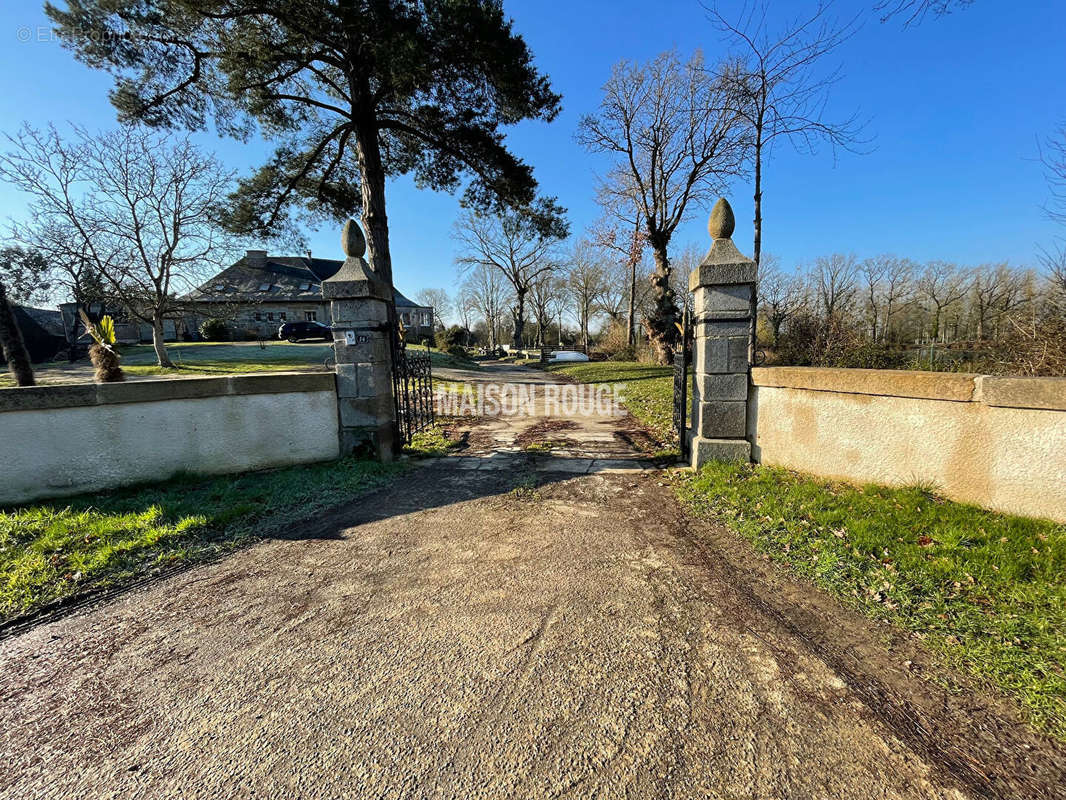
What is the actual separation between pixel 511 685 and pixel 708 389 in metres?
3.90

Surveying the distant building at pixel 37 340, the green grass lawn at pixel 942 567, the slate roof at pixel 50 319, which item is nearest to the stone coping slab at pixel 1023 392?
the green grass lawn at pixel 942 567

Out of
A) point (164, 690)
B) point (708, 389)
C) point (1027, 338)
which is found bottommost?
point (164, 690)

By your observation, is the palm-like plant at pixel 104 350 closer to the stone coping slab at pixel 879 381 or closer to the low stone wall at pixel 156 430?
the low stone wall at pixel 156 430

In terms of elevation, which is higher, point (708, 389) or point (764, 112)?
point (764, 112)

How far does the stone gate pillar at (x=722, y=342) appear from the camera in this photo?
4566mm

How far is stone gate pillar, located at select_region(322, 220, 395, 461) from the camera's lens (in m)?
5.21

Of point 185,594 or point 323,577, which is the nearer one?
point 185,594

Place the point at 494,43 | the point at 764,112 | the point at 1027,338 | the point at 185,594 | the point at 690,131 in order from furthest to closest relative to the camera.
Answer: the point at 690,131
the point at 764,112
the point at 494,43
the point at 1027,338
the point at 185,594

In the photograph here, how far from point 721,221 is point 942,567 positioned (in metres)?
3.80

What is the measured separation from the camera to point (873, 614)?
234 cm

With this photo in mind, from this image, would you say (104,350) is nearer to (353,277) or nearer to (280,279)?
(353,277)

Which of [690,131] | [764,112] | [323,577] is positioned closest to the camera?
[323,577]

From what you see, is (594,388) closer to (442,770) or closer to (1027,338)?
(1027,338)

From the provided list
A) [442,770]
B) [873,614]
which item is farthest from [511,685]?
[873,614]
